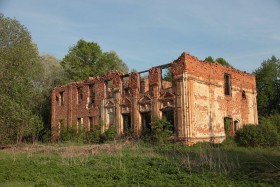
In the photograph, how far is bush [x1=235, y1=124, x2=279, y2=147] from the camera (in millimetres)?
19922

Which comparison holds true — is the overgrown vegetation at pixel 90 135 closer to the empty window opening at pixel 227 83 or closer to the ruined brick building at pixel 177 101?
the ruined brick building at pixel 177 101

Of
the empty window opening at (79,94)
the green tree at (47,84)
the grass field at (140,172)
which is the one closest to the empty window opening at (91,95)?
the empty window opening at (79,94)

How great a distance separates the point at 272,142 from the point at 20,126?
57.4 feet

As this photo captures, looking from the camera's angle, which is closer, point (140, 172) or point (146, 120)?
point (140, 172)

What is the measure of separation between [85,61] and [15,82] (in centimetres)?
1827

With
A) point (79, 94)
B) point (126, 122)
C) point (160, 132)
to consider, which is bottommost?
point (160, 132)

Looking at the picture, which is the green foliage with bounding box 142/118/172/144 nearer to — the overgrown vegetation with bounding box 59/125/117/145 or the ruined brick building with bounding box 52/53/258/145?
the ruined brick building with bounding box 52/53/258/145

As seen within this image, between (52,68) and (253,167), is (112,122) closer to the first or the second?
(253,167)

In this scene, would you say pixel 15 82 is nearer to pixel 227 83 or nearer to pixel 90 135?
pixel 90 135

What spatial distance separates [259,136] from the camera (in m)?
20.0

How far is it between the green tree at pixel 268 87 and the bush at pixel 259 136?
15.7 m

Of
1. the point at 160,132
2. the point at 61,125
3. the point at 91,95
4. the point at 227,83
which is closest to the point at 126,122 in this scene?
the point at 160,132

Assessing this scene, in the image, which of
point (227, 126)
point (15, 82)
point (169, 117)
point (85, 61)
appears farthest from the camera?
point (85, 61)

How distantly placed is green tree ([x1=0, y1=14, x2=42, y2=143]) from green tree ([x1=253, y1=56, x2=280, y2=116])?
24.1 m
